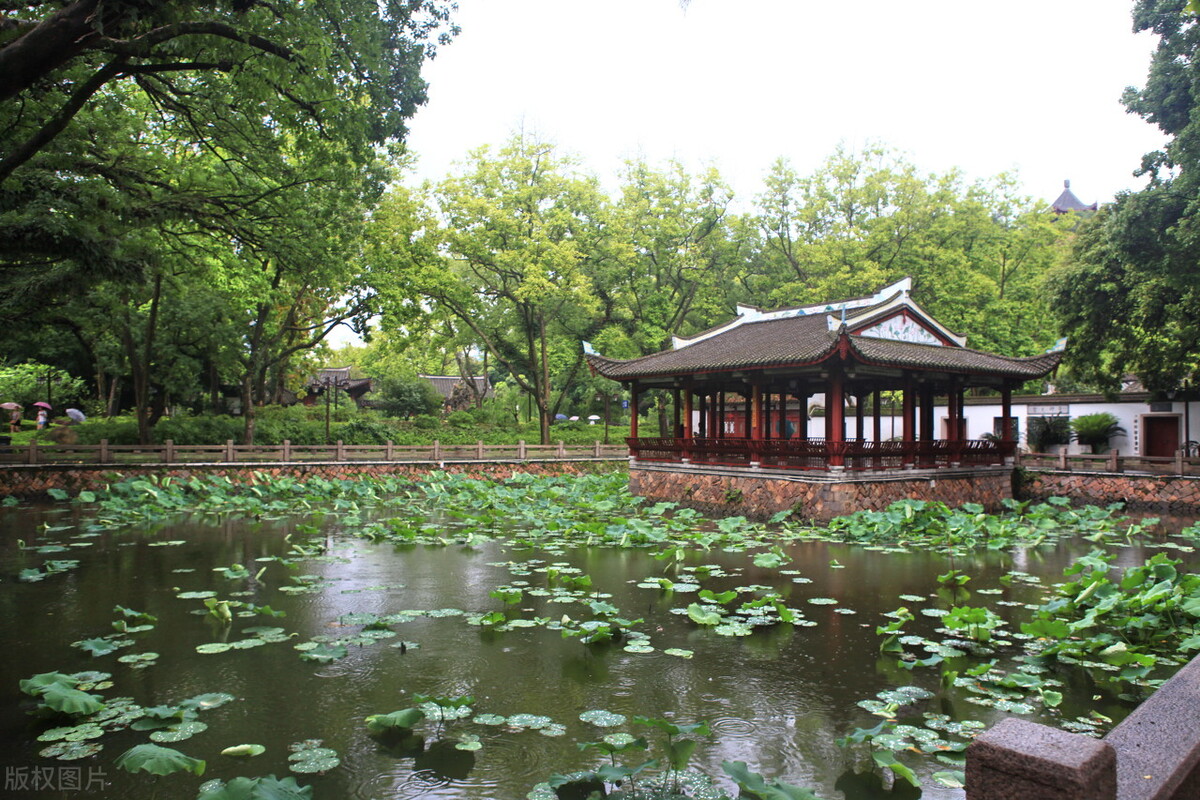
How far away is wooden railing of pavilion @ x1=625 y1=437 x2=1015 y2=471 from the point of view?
14562mm

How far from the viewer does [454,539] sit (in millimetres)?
11516

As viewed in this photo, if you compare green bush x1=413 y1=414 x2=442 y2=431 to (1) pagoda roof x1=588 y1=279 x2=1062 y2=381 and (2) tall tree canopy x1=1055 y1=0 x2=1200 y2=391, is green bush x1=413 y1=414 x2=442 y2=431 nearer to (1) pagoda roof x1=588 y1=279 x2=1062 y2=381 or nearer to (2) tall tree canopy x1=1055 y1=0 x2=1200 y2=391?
(1) pagoda roof x1=588 y1=279 x2=1062 y2=381

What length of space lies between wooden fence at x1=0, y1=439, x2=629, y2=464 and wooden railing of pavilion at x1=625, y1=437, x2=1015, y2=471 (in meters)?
5.77

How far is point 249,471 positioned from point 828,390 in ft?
47.4

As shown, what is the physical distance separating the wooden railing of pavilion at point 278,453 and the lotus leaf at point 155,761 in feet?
55.4

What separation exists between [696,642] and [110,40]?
6951 millimetres

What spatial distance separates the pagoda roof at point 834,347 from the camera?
14.8 m

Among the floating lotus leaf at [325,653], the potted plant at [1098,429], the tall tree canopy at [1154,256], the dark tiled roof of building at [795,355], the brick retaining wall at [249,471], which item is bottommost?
the floating lotus leaf at [325,653]

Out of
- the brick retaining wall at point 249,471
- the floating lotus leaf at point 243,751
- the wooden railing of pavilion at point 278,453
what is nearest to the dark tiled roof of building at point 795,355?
the brick retaining wall at point 249,471

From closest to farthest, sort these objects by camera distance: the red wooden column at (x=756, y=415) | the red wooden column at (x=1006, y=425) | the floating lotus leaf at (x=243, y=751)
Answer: the floating lotus leaf at (x=243, y=751) → the red wooden column at (x=1006, y=425) → the red wooden column at (x=756, y=415)

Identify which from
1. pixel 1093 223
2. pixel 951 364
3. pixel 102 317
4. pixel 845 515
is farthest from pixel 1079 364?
pixel 102 317

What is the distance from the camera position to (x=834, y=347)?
1379cm

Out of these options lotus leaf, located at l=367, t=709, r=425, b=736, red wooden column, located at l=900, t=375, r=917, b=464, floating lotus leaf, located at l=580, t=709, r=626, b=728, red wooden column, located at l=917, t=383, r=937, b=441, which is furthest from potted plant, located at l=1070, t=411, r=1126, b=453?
lotus leaf, located at l=367, t=709, r=425, b=736

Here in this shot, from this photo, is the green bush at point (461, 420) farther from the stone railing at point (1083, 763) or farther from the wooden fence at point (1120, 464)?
the stone railing at point (1083, 763)
